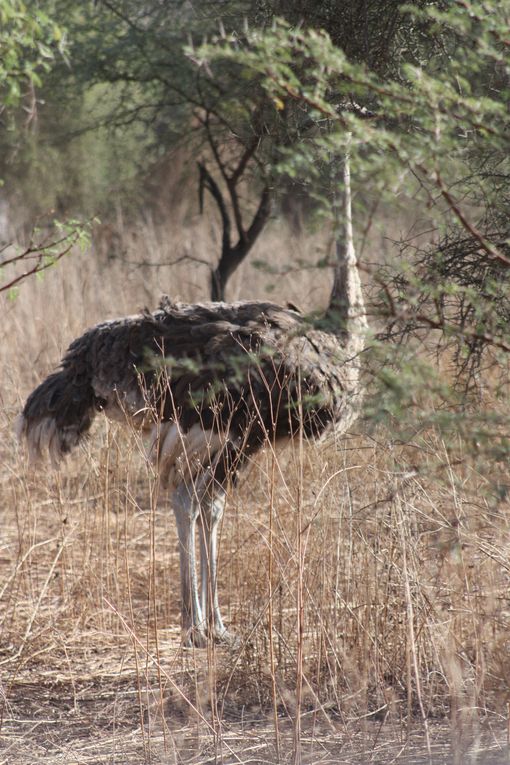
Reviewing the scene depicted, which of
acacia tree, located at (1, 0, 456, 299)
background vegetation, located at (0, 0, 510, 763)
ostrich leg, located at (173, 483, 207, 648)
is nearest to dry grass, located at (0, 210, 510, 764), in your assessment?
background vegetation, located at (0, 0, 510, 763)

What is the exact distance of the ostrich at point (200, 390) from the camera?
3820 millimetres

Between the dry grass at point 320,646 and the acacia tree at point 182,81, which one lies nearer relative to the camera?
the dry grass at point 320,646

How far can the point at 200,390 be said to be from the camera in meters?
3.90

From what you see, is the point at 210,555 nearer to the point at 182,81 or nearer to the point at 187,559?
the point at 187,559

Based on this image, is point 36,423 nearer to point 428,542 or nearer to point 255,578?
point 255,578

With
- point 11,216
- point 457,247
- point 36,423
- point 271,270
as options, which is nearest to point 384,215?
point 11,216

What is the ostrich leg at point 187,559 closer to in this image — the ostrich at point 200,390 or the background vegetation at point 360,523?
the ostrich at point 200,390

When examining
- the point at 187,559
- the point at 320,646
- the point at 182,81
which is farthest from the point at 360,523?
the point at 182,81

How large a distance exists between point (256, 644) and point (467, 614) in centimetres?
70

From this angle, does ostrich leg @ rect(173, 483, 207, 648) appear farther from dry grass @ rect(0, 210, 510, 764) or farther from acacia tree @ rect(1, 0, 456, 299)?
acacia tree @ rect(1, 0, 456, 299)

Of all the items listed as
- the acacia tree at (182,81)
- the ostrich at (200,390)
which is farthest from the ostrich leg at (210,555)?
the acacia tree at (182,81)

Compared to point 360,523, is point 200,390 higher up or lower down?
higher up

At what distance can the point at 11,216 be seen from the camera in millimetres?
12766

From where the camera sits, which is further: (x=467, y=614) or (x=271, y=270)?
(x=467, y=614)
